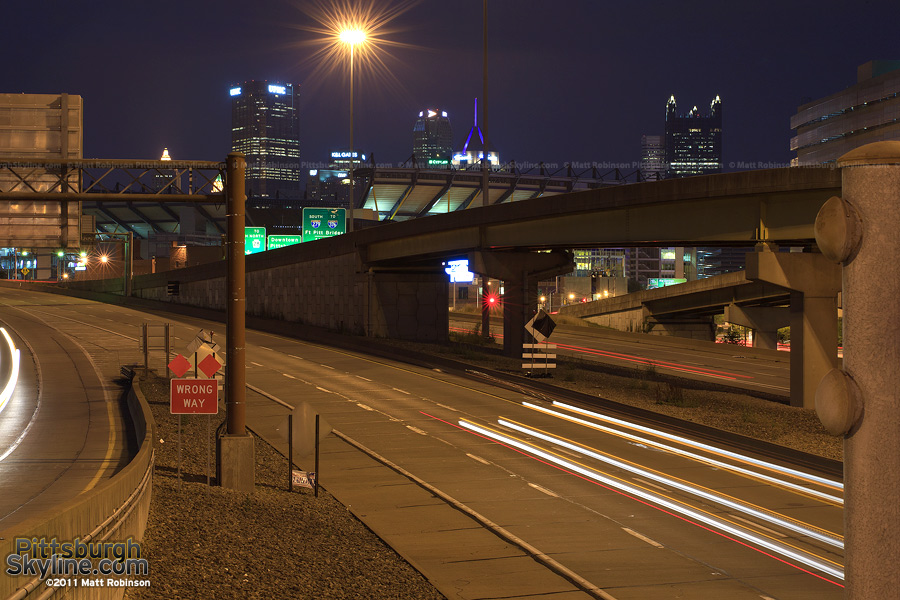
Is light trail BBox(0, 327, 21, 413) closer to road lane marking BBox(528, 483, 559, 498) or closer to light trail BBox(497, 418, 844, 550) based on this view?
light trail BBox(497, 418, 844, 550)

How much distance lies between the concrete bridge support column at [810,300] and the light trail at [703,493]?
942 cm

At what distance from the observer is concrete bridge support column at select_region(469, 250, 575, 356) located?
1686 inches

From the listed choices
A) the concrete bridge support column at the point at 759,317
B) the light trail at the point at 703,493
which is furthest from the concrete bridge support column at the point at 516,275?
the concrete bridge support column at the point at 759,317

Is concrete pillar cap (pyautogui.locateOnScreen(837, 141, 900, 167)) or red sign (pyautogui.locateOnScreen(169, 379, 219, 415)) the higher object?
concrete pillar cap (pyautogui.locateOnScreen(837, 141, 900, 167))

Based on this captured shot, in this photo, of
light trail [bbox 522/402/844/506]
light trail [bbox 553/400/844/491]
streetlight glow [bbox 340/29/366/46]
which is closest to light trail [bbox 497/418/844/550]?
light trail [bbox 522/402/844/506]

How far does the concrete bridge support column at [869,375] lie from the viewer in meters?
2.89

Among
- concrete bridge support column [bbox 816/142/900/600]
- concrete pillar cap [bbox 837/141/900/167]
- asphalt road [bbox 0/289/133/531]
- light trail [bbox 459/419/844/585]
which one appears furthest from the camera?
asphalt road [bbox 0/289/133/531]

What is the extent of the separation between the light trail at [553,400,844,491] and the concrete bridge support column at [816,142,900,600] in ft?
52.9

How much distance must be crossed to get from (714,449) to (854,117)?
146m

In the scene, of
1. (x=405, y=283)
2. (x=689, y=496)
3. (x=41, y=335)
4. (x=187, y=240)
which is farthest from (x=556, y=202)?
(x=187, y=240)

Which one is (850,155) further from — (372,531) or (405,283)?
(405,283)

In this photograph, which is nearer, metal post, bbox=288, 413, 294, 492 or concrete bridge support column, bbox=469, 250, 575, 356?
metal post, bbox=288, 413, 294, 492

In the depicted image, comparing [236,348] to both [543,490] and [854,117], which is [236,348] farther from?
[854,117]

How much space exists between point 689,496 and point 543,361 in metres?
17.4
